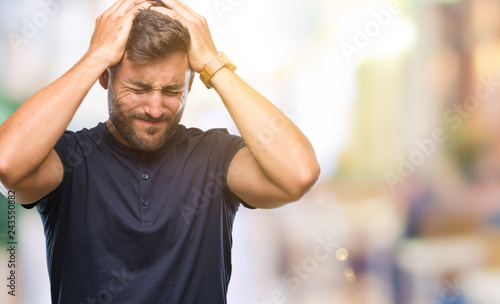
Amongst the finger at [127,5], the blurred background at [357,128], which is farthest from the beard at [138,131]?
the blurred background at [357,128]

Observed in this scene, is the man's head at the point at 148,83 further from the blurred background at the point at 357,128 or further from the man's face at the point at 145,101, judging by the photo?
the blurred background at the point at 357,128

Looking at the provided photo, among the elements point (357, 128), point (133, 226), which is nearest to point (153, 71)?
point (133, 226)

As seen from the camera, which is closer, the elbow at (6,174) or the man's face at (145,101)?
the elbow at (6,174)

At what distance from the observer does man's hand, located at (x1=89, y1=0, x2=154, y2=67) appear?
1.35 m

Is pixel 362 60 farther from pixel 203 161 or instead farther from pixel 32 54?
pixel 32 54

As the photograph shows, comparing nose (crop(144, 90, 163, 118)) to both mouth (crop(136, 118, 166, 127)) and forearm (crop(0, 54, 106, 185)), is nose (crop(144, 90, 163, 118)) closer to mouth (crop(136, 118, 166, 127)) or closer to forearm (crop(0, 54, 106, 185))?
mouth (crop(136, 118, 166, 127))

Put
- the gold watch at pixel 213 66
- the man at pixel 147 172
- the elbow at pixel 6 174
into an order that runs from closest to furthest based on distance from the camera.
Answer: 1. the elbow at pixel 6 174
2. the man at pixel 147 172
3. the gold watch at pixel 213 66

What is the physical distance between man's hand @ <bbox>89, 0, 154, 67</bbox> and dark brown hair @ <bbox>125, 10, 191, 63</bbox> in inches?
0.8

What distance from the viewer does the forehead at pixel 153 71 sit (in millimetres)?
1364

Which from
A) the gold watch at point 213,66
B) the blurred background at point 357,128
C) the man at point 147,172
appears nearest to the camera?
the man at point 147,172

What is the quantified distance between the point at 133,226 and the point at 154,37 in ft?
1.57

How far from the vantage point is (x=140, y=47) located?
1357 millimetres

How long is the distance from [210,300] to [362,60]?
141 cm

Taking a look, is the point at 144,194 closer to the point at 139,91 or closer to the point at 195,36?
the point at 139,91
